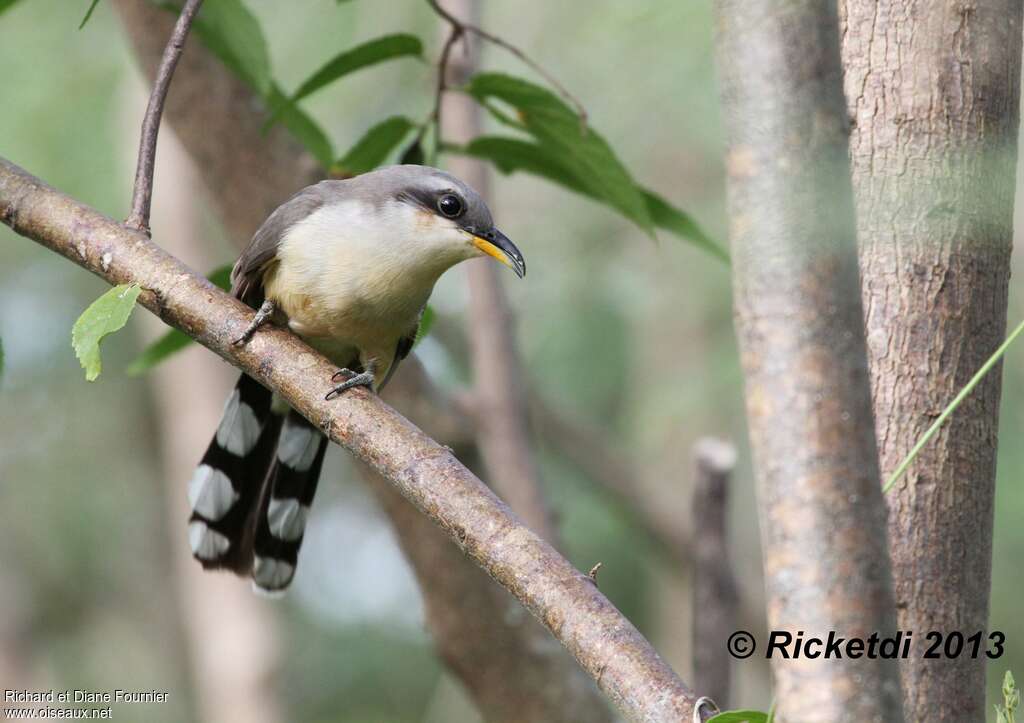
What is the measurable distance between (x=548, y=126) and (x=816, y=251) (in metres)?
1.65

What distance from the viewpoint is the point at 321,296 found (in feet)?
10.5

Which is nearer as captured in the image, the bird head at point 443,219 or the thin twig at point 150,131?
the thin twig at point 150,131

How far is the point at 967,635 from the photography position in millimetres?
2082

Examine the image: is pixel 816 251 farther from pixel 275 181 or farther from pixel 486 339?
pixel 486 339

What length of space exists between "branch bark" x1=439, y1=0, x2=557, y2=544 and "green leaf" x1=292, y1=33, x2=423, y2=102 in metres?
1.95

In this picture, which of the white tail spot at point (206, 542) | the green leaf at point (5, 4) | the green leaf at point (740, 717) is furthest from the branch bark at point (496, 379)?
the green leaf at point (740, 717)

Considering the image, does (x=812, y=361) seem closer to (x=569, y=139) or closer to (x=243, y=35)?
(x=569, y=139)

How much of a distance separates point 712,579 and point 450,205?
6.31 feet

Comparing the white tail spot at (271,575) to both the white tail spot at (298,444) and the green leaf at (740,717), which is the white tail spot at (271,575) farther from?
the green leaf at (740,717)

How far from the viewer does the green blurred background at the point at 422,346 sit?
23.0 feet

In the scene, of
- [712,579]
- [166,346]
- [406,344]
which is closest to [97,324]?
[166,346]

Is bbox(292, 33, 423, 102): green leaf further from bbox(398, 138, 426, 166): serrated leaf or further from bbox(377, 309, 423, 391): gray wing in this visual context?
bbox(377, 309, 423, 391): gray wing

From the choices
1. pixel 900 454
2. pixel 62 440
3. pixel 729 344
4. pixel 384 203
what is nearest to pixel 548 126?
pixel 384 203

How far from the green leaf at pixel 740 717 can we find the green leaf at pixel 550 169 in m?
1.57
